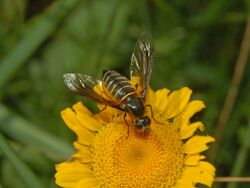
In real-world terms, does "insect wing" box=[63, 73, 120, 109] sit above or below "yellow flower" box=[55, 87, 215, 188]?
above

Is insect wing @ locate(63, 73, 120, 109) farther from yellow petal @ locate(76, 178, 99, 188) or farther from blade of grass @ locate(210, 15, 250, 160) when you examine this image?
blade of grass @ locate(210, 15, 250, 160)

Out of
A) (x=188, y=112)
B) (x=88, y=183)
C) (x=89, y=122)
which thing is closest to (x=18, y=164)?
(x=88, y=183)

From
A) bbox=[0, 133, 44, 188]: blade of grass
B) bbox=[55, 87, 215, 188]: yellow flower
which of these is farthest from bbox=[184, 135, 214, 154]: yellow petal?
bbox=[0, 133, 44, 188]: blade of grass

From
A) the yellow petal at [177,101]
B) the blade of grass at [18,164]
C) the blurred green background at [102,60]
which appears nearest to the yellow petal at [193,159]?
the yellow petal at [177,101]

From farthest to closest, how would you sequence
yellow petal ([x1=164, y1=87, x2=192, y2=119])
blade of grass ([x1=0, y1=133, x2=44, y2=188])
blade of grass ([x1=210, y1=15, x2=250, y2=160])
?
blade of grass ([x1=210, y1=15, x2=250, y2=160])
yellow petal ([x1=164, y1=87, x2=192, y2=119])
blade of grass ([x1=0, y1=133, x2=44, y2=188])

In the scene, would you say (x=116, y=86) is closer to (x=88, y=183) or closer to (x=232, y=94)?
(x=88, y=183)

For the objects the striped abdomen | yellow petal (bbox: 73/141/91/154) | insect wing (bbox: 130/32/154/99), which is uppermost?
insect wing (bbox: 130/32/154/99)
